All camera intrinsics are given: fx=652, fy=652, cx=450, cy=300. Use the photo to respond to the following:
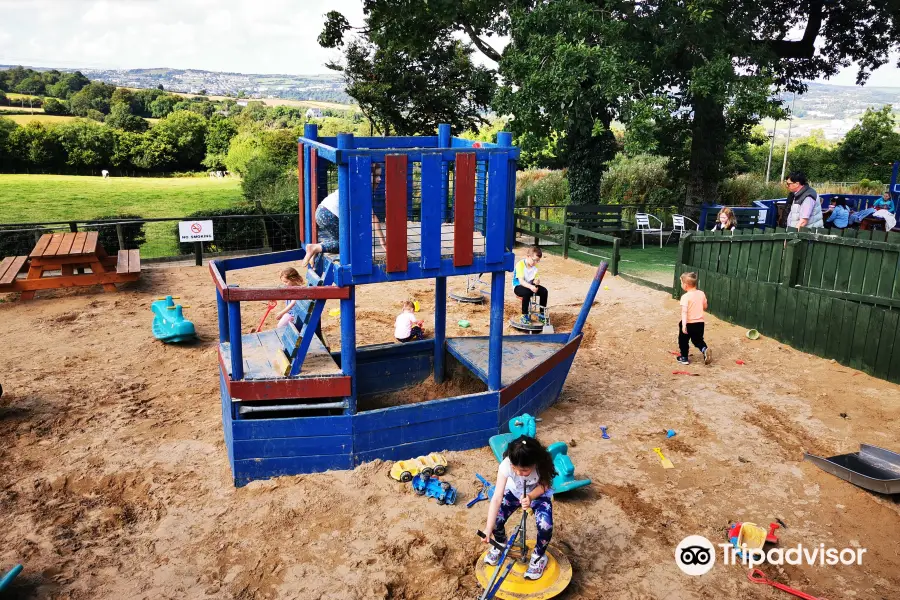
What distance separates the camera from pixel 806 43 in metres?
19.3

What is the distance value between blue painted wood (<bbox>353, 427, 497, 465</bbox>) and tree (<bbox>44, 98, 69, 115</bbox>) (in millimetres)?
48372

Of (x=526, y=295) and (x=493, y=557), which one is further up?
(x=526, y=295)

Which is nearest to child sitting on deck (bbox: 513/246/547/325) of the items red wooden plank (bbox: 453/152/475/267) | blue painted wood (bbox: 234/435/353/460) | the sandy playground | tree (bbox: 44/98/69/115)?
the sandy playground

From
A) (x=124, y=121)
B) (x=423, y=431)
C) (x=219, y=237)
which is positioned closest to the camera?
(x=423, y=431)

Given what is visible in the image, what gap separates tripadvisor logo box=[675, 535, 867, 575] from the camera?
450 cm

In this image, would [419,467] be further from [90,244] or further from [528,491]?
[90,244]

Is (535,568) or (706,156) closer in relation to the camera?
(535,568)

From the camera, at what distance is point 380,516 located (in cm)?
500

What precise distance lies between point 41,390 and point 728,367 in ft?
27.5

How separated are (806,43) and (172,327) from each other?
19.5 m

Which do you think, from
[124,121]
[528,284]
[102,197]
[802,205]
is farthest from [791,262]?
[124,121]

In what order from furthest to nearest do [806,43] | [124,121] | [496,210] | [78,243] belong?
[124,121]
[806,43]
[78,243]
[496,210]

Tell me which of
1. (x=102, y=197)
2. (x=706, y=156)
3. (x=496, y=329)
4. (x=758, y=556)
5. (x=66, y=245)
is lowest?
(x=758, y=556)

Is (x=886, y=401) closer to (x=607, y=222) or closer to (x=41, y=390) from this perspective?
(x=41, y=390)
